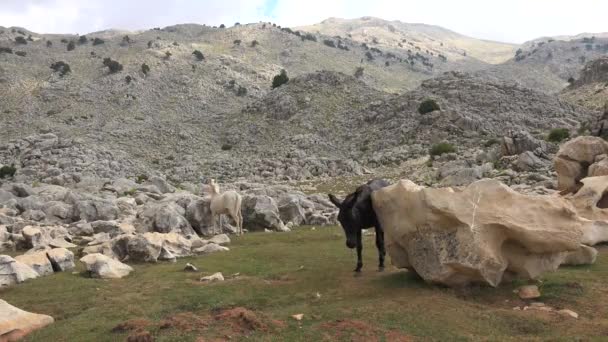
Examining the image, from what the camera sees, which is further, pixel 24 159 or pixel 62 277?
pixel 24 159

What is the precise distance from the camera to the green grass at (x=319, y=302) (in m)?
11.0

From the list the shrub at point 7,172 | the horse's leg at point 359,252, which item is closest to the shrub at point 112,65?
the shrub at point 7,172

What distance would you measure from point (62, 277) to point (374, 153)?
53277 mm

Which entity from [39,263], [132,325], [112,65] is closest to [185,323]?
[132,325]

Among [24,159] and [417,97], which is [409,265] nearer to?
[24,159]

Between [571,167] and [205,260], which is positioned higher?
[571,167]

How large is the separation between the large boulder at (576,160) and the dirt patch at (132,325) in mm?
22720

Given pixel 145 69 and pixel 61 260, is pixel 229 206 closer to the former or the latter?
pixel 61 260

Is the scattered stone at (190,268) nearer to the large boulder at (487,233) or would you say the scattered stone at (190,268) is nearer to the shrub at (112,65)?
the large boulder at (487,233)

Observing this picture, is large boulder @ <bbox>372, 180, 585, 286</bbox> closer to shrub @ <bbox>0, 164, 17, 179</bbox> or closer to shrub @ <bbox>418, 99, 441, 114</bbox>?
shrub @ <bbox>0, 164, 17, 179</bbox>

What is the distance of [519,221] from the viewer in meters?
13.0

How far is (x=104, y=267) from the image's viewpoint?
17.3 meters

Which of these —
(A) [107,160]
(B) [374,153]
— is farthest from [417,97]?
(A) [107,160]

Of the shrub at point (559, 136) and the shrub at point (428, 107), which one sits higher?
the shrub at point (428, 107)
